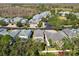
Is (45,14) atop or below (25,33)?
atop

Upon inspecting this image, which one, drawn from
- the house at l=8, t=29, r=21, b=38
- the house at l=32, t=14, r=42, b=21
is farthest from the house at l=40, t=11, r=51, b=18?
the house at l=8, t=29, r=21, b=38

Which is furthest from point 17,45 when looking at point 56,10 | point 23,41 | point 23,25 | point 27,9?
point 56,10

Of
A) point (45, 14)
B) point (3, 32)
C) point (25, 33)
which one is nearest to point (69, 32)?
point (45, 14)

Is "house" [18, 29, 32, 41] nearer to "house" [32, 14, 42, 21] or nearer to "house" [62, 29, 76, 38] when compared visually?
"house" [32, 14, 42, 21]

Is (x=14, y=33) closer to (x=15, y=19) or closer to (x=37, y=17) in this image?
(x=15, y=19)

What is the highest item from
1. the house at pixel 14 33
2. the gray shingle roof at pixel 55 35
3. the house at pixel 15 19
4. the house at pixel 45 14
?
the house at pixel 45 14

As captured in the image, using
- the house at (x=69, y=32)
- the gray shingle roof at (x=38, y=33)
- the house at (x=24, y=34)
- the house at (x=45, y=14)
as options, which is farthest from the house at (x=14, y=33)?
the house at (x=69, y=32)

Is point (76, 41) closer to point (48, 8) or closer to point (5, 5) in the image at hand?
point (48, 8)

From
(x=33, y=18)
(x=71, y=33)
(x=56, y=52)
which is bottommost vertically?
(x=56, y=52)

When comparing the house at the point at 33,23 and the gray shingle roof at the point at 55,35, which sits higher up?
the house at the point at 33,23

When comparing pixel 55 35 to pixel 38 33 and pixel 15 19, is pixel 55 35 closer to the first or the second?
pixel 38 33

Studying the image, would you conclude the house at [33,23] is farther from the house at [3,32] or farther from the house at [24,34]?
the house at [3,32]
